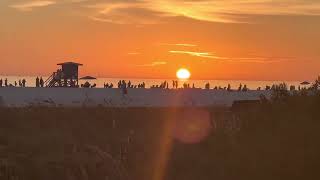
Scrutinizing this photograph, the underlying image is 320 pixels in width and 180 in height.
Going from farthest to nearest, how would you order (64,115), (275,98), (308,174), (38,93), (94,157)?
(38,93) → (64,115) → (275,98) → (94,157) → (308,174)

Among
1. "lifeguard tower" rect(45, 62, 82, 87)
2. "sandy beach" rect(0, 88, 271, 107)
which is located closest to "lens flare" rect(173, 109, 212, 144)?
"sandy beach" rect(0, 88, 271, 107)

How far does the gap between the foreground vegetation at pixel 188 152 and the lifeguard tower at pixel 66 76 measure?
36296 mm

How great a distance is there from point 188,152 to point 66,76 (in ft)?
140

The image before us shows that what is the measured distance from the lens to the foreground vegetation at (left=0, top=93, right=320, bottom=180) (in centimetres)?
1576

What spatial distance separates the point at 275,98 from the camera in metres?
20.5

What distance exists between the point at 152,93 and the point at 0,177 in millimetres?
37252

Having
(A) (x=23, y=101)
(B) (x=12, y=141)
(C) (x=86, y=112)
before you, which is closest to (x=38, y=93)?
(A) (x=23, y=101)

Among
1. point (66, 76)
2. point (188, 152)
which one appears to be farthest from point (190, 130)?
point (66, 76)

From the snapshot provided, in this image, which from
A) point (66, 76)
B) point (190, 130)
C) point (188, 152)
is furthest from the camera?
point (66, 76)

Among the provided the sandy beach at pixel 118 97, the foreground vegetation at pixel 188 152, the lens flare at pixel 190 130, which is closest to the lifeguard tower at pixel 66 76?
the sandy beach at pixel 118 97

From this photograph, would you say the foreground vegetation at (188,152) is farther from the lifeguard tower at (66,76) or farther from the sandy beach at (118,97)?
the lifeguard tower at (66,76)

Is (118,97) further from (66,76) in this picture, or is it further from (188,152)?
(188,152)

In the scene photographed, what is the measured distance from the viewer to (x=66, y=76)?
61844 mm

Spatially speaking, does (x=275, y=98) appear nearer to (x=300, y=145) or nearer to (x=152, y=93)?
(x=300, y=145)
